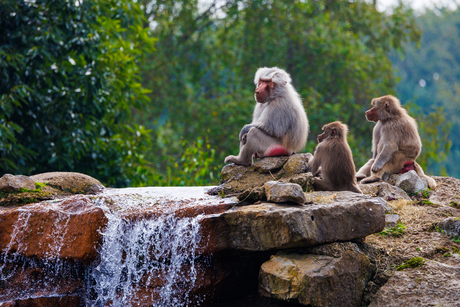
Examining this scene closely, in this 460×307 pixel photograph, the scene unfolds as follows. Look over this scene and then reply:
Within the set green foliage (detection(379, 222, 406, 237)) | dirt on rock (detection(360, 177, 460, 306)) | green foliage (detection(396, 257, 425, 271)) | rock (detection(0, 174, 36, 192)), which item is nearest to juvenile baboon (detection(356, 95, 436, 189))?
dirt on rock (detection(360, 177, 460, 306))

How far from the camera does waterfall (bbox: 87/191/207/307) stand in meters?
4.73

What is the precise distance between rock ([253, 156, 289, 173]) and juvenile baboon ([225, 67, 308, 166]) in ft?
0.39

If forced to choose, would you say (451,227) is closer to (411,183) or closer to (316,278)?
(411,183)

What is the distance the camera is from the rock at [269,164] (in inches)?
236

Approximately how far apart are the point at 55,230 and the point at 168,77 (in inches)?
539

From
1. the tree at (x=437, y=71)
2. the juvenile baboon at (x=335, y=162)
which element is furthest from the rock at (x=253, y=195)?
the tree at (x=437, y=71)

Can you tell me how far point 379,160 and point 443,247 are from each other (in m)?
1.92

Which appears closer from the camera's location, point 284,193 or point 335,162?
point 284,193

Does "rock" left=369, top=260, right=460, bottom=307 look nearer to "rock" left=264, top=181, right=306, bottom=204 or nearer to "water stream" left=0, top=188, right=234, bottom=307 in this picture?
"rock" left=264, top=181, right=306, bottom=204

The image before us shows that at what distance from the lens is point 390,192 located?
636 cm

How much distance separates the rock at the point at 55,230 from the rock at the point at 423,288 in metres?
2.88

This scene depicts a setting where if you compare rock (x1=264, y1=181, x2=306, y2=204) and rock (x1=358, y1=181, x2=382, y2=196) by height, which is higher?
rock (x1=264, y1=181, x2=306, y2=204)

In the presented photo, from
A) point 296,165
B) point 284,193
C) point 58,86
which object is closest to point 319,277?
point 284,193

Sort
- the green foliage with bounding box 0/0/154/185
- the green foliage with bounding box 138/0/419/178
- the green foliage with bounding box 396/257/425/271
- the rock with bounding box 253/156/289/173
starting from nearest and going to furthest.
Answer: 1. the green foliage with bounding box 396/257/425/271
2. the rock with bounding box 253/156/289/173
3. the green foliage with bounding box 0/0/154/185
4. the green foliage with bounding box 138/0/419/178
